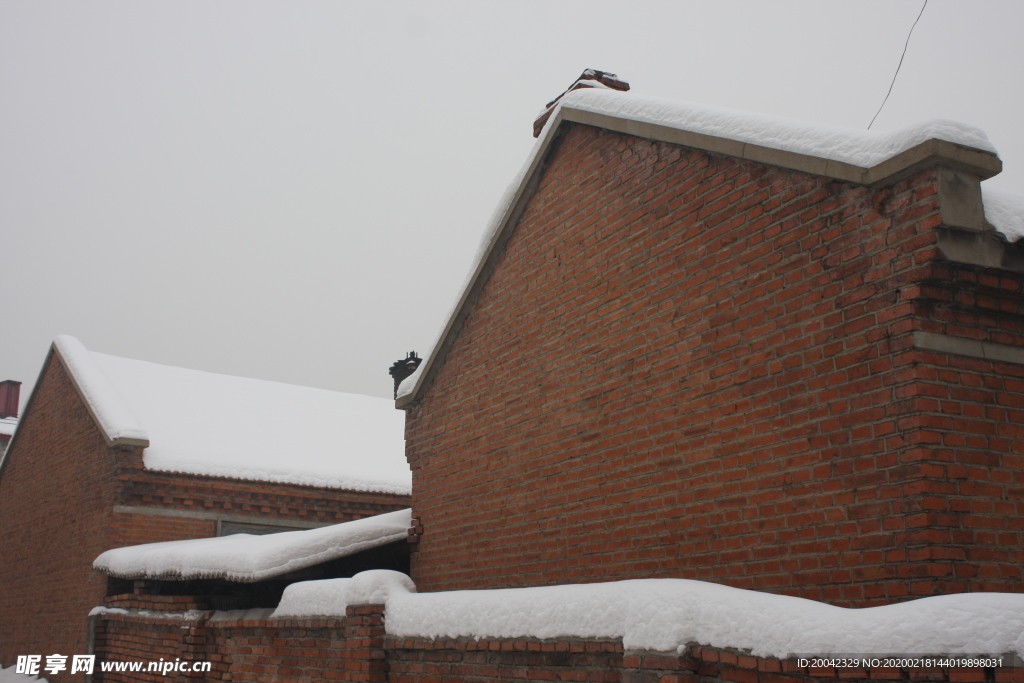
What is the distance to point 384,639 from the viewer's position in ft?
20.6

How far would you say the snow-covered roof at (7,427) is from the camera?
2967 cm

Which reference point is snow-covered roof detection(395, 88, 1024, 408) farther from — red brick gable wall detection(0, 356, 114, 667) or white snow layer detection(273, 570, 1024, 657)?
red brick gable wall detection(0, 356, 114, 667)

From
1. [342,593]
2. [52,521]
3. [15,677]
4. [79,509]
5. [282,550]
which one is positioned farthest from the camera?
[52,521]

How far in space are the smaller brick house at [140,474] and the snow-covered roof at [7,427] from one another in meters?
14.1

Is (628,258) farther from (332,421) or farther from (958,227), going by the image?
(332,421)

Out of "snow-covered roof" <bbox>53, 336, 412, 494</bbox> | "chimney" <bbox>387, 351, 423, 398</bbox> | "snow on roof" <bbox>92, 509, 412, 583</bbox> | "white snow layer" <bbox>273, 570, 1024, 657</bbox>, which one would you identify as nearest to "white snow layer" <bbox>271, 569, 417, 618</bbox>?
"white snow layer" <bbox>273, 570, 1024, 657</bbox>

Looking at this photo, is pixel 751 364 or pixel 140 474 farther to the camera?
pixel 140 474

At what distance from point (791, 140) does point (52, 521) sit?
568 inches

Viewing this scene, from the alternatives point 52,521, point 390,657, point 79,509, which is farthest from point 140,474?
point 390,657

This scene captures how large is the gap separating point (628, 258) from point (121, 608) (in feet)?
28.4

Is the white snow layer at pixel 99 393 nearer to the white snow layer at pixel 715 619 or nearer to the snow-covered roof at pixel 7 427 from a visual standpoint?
the white snow layer at pixel 715 619

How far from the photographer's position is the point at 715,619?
3.74 m

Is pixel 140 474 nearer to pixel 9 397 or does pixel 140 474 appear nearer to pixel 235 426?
pixel 235 426

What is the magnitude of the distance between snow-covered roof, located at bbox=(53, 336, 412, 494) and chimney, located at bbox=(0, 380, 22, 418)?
20.1m
